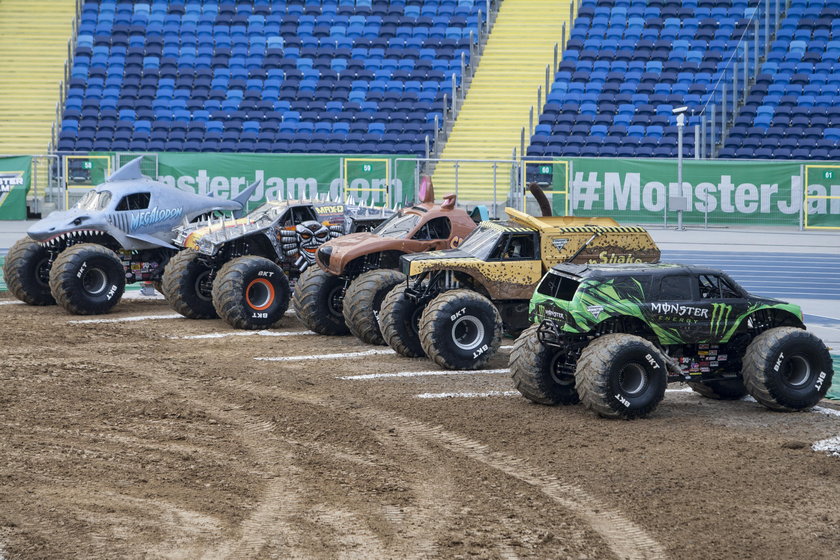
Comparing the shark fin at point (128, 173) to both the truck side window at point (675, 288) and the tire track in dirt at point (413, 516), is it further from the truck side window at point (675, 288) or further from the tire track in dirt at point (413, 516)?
the tire track in dirt at point (413, 516)

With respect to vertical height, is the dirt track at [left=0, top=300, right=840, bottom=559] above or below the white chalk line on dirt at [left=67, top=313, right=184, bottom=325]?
below

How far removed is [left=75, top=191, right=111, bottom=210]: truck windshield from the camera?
67.8 feet

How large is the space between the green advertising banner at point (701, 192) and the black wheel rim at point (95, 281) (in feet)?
53.8

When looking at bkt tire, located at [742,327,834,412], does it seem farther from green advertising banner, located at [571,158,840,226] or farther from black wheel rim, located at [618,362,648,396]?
green advertising banner, located at [571,158,840,226]

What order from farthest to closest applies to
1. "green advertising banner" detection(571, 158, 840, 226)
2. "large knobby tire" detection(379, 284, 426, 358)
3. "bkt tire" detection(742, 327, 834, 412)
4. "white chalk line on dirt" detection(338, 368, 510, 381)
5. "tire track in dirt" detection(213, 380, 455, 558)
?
"green advertising banner" detection(571, 158, 840, 226)
"large knobby tire" detection(379, 284, 426, 358)
"white chalk line on dirt" detection(338, 368, 510, 381)
"bkt tire" detection(742, 327, 834, 412)
"tire track in dirt" detection(213, 380, 455, 558)

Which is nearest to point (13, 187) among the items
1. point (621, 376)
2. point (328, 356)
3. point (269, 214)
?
point (269, 214)

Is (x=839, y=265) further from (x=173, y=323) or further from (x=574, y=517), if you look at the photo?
(x=574, y=517)

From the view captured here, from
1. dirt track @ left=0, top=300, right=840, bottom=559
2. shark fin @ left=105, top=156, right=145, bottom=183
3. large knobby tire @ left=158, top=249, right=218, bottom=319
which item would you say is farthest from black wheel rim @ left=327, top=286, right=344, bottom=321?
shark fin @ left=105, top=156, right=145, bottom=183

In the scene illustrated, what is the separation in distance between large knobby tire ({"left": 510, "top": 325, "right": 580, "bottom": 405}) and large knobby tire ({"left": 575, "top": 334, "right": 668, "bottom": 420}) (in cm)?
51

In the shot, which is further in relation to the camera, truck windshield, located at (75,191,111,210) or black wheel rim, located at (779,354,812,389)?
truck windshield, located at (75,191,111,210)

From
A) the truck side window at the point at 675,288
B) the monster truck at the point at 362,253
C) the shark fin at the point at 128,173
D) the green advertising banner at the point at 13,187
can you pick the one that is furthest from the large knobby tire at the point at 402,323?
the green advertising banner at the point at 13,187

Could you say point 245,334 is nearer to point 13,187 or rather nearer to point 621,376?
point 621,376

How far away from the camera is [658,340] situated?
41.5 ft

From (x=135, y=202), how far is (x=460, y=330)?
7.70m
